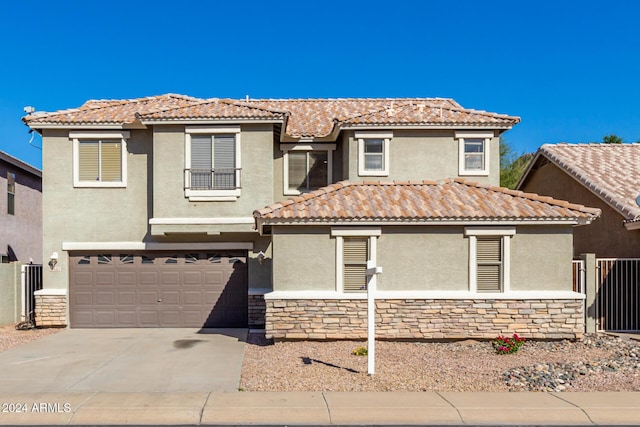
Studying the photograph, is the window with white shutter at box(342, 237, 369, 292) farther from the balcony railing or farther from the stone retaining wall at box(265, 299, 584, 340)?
the balcony railing

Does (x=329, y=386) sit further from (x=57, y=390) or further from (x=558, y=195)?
(x=558, y=195)

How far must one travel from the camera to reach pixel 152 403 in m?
7.82

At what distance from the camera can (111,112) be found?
15.4 metres

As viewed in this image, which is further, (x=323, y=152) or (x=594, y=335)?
(x=323, y=152)

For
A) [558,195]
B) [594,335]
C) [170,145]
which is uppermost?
[170,145]

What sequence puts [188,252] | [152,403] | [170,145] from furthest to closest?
1. [188,252]
2. [170,145]
3. [152,403]

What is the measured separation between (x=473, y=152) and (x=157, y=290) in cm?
1056

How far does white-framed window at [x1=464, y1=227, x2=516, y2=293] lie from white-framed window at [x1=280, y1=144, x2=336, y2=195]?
5.37 metres

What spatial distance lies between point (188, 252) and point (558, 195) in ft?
44.0

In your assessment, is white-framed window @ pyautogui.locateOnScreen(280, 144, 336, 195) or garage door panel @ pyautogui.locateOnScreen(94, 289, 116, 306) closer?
garage door panel @ pyautogui.locateOnScreen(94, 289, 116, 306)

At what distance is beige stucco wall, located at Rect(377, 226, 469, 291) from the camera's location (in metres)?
12.3

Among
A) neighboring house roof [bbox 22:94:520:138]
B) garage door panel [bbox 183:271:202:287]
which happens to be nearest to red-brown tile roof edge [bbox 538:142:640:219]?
neighboring house roof [bbox 22:94:520:138]

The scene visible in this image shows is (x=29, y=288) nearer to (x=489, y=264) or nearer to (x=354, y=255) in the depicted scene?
(x=354, y=255)

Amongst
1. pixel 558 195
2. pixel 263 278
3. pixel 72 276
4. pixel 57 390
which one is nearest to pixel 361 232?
pixel 263 278
